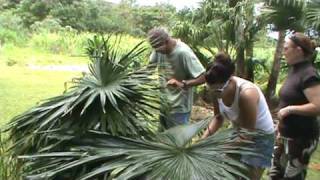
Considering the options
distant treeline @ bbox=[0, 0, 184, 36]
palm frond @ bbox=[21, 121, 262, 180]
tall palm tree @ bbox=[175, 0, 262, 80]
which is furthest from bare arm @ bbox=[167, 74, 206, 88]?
distant treeline @ bbox=[0, 0, 184, 36]

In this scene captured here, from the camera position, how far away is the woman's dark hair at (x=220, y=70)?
262 cm

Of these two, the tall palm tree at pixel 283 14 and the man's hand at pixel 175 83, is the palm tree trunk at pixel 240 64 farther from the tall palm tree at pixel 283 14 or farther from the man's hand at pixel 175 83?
the man's hand at pixel 175 83

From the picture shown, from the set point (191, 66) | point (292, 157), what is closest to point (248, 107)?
point (292, 157)

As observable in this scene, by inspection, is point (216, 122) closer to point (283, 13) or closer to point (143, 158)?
point (143, 158)

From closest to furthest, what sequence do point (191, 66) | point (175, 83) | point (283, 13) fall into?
1. point (175, 83)
2. point (191, 66)
3. point (283, 13)

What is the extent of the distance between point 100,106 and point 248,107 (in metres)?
0.77

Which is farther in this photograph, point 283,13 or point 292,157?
point 283,13

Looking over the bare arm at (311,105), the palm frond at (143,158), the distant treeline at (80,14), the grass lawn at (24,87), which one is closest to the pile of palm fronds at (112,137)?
the palm frond at (143,158)

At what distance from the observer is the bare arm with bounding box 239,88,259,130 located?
2.69 m

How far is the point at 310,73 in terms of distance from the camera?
3.12m

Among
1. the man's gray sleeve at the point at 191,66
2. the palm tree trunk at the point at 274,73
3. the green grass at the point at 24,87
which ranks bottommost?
the green grass at the point at 24,87

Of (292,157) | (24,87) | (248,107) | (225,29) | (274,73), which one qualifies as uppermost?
(225,29)

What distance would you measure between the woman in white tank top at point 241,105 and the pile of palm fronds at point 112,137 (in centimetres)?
22

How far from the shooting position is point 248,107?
2705 millimetres
